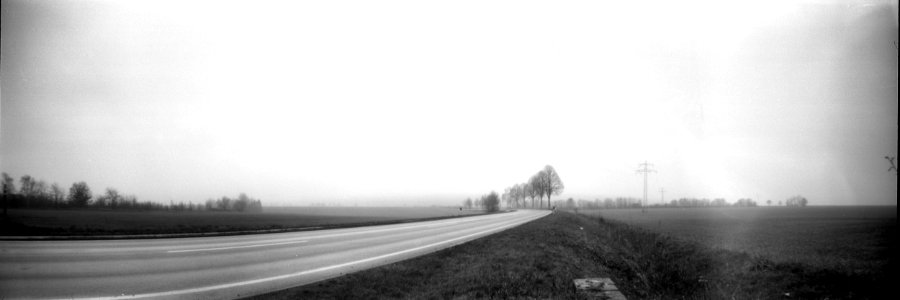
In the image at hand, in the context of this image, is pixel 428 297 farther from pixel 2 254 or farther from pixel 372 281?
pixel 2 254

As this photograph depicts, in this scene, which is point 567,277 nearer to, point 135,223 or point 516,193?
point 135,223

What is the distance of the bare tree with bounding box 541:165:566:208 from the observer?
9331cm

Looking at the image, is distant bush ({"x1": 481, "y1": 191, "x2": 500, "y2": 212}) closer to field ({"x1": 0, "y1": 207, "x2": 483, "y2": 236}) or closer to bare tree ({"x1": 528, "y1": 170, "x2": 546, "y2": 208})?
bare tree ({"x1": 528, "y1": 170, "x2": 546, "y2": 208})

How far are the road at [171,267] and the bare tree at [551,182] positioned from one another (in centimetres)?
8449

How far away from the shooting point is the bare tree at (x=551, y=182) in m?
93.3

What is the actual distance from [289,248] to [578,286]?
417 inches

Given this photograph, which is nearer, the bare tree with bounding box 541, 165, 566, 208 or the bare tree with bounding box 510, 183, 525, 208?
the bare tree with bounding box 541, 165, 566, 208

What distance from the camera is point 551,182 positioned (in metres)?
94.8

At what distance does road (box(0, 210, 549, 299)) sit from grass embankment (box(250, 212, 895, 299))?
129 cm

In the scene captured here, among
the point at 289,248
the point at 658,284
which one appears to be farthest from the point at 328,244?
the point at 658,284

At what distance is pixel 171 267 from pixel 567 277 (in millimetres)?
10053

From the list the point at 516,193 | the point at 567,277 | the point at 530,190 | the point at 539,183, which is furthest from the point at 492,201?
the point at 567,277

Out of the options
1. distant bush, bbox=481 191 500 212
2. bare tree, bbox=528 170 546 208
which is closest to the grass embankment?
distant bush, bbox=481 191 500 212

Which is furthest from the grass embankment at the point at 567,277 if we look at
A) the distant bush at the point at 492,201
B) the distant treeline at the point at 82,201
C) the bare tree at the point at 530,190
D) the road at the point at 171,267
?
the bare tree at the point at 530,190
